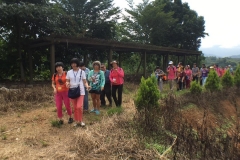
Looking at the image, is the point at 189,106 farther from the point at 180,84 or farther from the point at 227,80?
the point at 227,80

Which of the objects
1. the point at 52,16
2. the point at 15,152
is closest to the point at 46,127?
the point at 15,152

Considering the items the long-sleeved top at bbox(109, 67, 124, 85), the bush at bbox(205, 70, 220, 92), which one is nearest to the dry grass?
the long-sleeved top at bbox(109, 67, 124, 85)

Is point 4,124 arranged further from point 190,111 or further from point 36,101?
point 190,111

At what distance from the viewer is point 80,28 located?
48.8 ft

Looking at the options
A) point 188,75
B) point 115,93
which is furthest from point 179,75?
point 115,93

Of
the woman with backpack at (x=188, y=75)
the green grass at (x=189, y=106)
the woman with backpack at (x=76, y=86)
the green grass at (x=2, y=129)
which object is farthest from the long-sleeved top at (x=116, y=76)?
the woman with backpack at (x=188, y=75)

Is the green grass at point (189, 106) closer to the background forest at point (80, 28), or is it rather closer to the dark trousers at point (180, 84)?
the dark trousers at point (180, 84)

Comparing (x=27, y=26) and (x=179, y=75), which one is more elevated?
(x=27, y=26)

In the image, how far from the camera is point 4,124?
5738 millimetres

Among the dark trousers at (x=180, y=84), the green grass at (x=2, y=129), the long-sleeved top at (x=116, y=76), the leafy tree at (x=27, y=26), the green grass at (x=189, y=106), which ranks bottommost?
the green grass at (x=189, y=106)

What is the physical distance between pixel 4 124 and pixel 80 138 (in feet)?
8.55

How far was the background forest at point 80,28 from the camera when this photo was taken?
11602 mm

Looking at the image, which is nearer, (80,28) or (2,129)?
(2,129)

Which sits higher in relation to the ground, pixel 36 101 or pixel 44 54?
pixel 44 54
